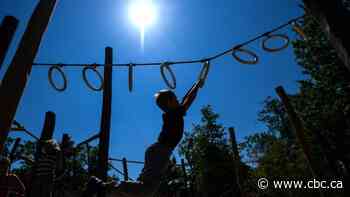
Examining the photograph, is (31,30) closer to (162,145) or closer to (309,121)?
(162,145)

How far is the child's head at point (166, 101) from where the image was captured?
3226mm

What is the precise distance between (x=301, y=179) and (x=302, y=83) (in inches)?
303

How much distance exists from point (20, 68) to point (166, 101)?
1.66 metres

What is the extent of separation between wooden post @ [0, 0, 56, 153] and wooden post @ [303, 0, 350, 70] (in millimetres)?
2239

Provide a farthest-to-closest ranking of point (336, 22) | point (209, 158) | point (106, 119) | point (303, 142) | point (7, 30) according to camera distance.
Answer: point (209, 158)
point (303, 142)
point (106, 119)
point (7, 30)
point (336, 22)

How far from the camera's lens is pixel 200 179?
75.0 ft

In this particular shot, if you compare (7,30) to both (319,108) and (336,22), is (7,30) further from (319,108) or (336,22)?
(319,108)

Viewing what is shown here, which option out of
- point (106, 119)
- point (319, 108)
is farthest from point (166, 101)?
point (319, 108)

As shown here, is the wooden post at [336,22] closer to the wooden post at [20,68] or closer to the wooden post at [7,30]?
the wooden post at [20,68]

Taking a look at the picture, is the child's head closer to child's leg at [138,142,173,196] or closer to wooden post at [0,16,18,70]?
child's leg at [138,142,173,196]

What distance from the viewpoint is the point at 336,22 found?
233 cm

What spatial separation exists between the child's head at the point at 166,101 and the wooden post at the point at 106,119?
2540 mm

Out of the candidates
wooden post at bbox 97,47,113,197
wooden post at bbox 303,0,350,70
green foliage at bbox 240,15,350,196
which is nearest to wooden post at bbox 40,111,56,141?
wooden post at bbox 97,47,113,197

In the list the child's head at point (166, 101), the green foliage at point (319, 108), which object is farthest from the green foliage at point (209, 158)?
the child's head at point (166, 101)
